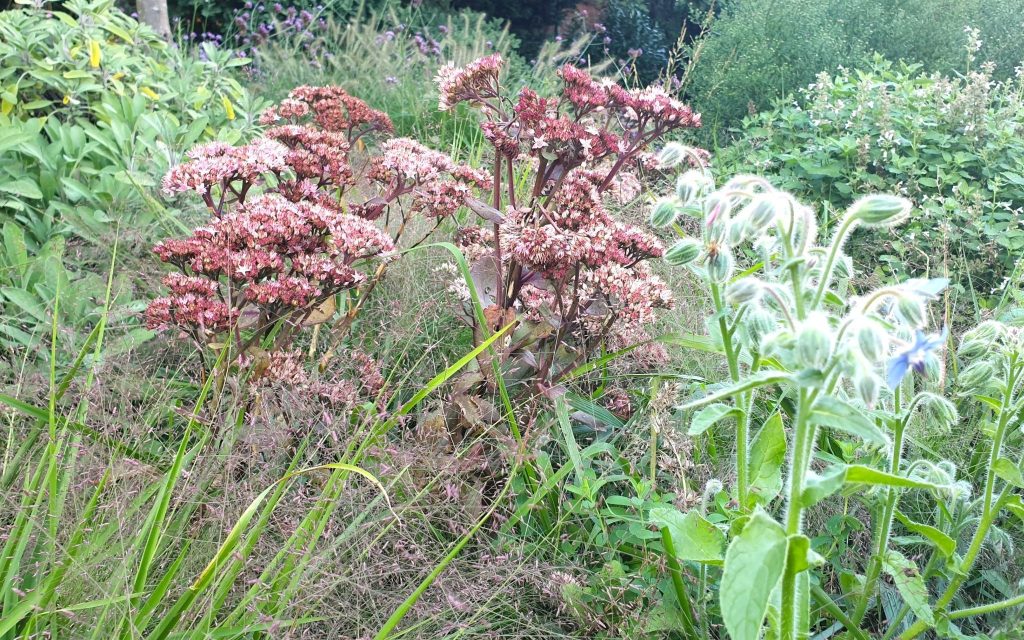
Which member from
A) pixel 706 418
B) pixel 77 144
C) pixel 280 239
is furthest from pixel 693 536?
pixel 77 144

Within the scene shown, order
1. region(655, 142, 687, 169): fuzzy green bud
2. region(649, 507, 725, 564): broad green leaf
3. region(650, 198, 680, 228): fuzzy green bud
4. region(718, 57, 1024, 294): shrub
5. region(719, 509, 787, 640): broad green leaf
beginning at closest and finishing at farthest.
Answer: region(719, 509, 787, 640): broad green leaf
region(649, 507, 725, 564): broad green leaf
region(650, 198, 680, 228): fuzzy green bud
region(655, 142, 687, 169): fuzzy green bud
region(718, 57, 1024, 294): shrub

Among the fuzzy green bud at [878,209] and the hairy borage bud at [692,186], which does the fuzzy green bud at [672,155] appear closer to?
the hairy borage bud at [692,186]

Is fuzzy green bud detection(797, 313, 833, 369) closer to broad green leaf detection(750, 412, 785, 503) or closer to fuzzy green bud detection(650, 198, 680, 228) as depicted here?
broad green leaf detection(750, 412, 785, 503)

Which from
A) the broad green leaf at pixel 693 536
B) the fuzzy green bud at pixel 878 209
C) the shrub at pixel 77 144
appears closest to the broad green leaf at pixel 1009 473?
the broad green leaf at pixel 693 536

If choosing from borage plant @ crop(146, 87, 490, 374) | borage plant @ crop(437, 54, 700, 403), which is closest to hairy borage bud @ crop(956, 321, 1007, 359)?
borage plant @ crop(437, 54, 700, 403)

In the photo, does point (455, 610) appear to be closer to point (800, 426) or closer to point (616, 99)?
point (800, 426)

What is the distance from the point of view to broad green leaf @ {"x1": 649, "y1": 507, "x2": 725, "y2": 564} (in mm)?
1480

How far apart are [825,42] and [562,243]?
16.0 ft

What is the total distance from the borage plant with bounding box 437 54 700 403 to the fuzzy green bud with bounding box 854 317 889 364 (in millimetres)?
1054

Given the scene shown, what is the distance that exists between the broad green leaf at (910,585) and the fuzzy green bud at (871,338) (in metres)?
0.68

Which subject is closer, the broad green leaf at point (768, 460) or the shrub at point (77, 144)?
the broad green leaf at point (768, 460)

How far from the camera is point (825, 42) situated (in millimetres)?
6164

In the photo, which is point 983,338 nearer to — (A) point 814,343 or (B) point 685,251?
(B) point 685,251

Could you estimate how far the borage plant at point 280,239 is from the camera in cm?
199
